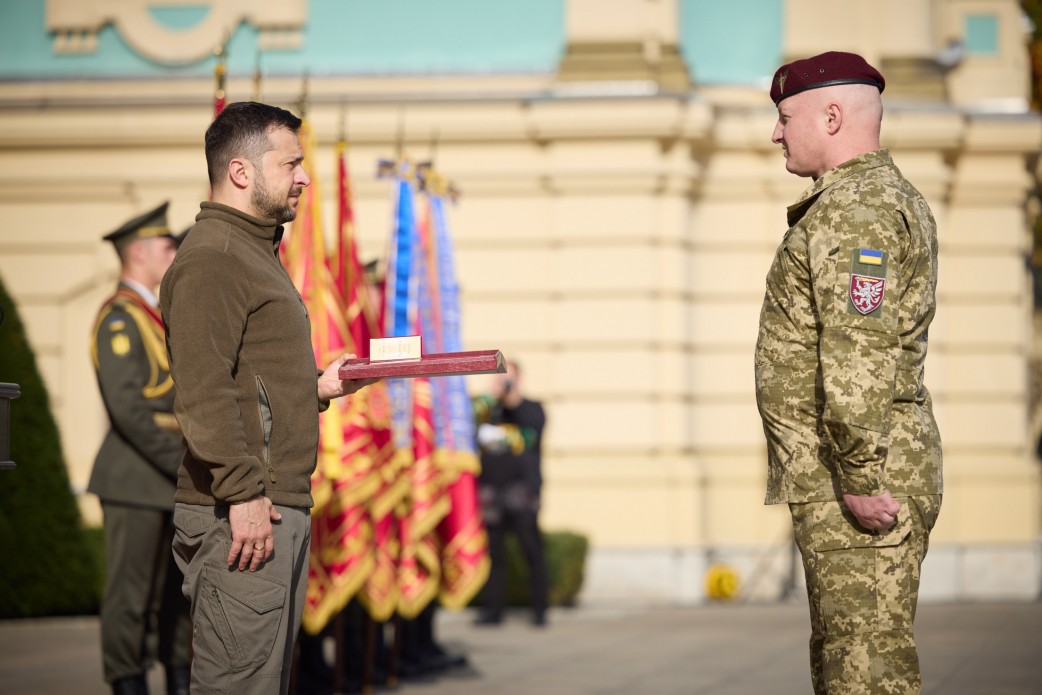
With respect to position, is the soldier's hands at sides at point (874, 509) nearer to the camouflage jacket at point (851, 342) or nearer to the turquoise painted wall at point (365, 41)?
the camouflage jacket at point (851, 342)

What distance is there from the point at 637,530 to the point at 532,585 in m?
1.50

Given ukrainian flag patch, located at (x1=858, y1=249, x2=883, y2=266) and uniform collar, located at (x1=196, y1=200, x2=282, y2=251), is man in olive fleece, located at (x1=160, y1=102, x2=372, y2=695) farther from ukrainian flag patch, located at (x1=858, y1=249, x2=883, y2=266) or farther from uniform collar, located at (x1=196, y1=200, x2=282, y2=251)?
ukrainian flag patch, located at (x1=858, y1=249, x2=883, y2=266)

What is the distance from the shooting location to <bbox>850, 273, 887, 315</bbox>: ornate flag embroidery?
162 inches

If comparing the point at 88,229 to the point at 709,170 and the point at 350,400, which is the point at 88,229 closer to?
the point at 709,170

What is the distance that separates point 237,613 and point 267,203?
42.8 inches

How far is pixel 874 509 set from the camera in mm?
4086

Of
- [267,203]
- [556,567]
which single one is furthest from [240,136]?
[556,567]

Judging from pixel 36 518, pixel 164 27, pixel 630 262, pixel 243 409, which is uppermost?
pixel 164 27

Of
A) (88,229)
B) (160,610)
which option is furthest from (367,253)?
(160,610)

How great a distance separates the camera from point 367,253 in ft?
45.1

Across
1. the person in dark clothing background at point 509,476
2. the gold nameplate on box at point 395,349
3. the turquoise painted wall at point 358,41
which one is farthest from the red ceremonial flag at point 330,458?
the turquoise painted wall at point 358,41

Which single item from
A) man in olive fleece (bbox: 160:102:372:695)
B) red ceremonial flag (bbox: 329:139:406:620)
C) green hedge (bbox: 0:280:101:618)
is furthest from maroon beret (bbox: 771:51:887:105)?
green hedge (bbox: 0:280:101:618)

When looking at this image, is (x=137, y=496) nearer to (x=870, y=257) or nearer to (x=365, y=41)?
(x=870, y=257)

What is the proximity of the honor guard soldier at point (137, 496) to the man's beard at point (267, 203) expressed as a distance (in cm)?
237
